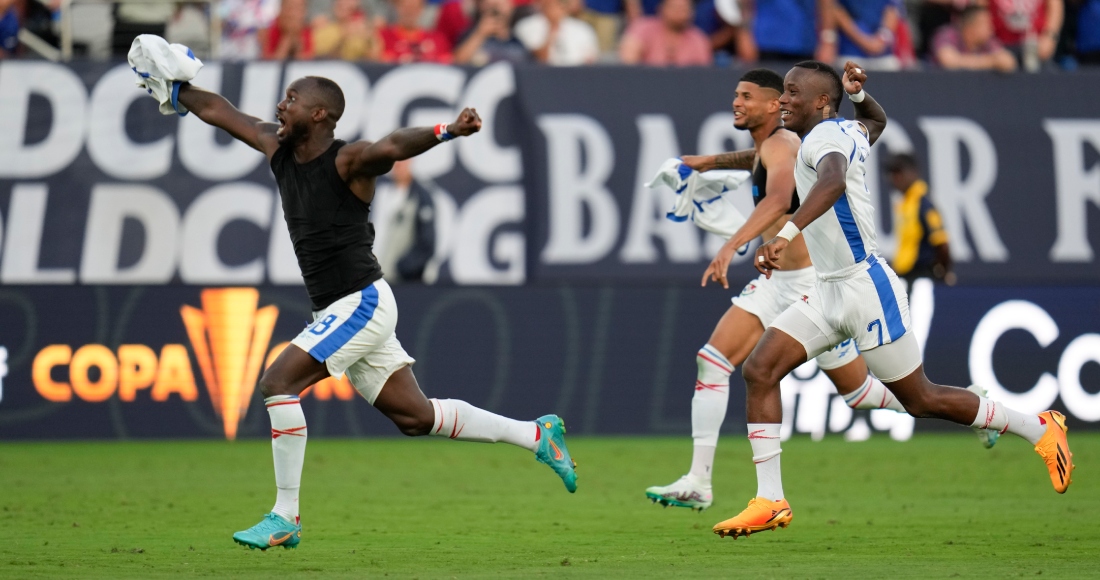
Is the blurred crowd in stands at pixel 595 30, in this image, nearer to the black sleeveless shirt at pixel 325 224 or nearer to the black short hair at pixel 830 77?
the black sleeveless shirt at pixel 325 224

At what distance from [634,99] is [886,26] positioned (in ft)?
11.6

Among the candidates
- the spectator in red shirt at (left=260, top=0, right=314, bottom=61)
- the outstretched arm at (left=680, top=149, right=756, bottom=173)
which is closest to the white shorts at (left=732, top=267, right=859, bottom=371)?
the outstretched arm at (left=680, top=149, right=756, bottom=173)

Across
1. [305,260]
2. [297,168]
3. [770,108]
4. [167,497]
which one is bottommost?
[167,497]

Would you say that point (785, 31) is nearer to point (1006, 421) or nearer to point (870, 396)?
point (870, 396)

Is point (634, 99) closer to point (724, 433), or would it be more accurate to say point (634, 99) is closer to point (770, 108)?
point (724, 433)

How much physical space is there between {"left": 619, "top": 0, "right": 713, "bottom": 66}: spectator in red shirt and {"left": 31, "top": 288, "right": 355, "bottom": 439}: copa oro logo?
600 cm

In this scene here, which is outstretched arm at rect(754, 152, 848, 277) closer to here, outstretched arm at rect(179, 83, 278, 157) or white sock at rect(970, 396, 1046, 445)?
white sock at rect(970, 396, 1046, 445)

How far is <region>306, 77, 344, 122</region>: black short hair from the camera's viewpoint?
7867 mm

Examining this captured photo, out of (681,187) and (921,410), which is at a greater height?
(681,187)

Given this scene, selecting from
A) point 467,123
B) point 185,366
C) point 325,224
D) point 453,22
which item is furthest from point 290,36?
point 467,123

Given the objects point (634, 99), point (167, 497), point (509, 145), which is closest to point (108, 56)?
point (509, 145)

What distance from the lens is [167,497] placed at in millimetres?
10094

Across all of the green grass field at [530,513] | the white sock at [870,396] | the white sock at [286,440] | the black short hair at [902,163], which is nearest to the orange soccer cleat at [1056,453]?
the green grass field at [530,513]

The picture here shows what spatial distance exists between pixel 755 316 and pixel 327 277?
282 centimetres
